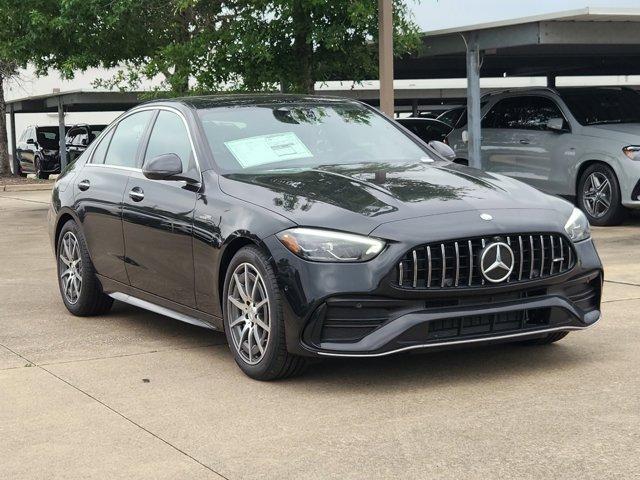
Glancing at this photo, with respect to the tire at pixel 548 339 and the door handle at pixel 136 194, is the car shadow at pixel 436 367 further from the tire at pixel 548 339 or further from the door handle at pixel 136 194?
the door handle at pixel 136 194

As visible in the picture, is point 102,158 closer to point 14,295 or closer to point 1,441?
point 14,295

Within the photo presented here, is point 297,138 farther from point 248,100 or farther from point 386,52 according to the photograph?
point 386,52

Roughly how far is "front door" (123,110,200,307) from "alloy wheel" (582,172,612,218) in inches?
299

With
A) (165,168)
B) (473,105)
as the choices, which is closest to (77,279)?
(165,168)

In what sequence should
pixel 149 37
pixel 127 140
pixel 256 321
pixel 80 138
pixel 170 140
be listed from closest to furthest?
pixel 256 321 < pixel 170 140 < pixel 127 140 < pixel 149 37 < pixel 80 138

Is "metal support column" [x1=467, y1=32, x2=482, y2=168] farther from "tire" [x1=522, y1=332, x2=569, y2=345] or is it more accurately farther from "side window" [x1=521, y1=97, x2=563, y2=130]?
"tire" [x1=522, y1=332, x2=569, y2=345]

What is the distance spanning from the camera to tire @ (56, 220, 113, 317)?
25.6 ft

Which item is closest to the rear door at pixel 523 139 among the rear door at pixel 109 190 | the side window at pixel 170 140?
the rear door at pixel 109 190

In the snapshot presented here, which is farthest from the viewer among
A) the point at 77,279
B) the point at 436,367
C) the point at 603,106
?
the point at 603,106

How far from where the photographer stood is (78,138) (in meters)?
33.9

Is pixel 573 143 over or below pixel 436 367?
over

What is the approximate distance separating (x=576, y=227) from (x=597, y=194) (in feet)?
26.2

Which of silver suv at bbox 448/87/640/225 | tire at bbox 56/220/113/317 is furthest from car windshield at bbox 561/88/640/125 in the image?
tire at bbox 56/220/113/317

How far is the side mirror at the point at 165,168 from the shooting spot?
6.44 meters
